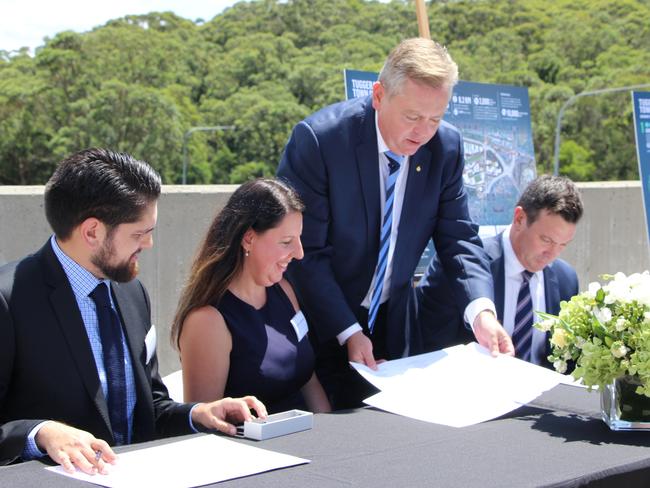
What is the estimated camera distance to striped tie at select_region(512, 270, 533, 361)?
2.76 meters

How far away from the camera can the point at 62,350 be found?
5.57ft

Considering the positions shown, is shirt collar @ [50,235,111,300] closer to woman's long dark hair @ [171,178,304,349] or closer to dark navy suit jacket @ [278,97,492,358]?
woman's long dark hair @ [171,178,304,349]

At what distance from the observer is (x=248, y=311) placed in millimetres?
2189

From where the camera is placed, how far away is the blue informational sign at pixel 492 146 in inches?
166

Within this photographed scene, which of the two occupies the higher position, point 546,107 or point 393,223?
point 546,107

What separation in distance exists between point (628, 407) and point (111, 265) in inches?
46.0

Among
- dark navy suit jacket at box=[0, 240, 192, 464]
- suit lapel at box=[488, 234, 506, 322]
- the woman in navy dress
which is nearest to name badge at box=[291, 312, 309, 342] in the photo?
the woman in navy dress

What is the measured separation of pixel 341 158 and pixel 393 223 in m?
0.26

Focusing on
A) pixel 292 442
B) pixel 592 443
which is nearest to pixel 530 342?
pixel 592 443

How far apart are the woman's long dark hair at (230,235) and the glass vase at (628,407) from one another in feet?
3.13

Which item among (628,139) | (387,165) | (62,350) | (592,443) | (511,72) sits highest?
(511,72)

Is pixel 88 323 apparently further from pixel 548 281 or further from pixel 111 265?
pixel 548 281

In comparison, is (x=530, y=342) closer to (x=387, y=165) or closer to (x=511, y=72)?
(x=387, y=165)

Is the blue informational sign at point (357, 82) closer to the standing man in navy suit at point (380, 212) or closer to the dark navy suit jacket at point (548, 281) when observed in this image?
the dark navy suit jacket at point (548, 281)
